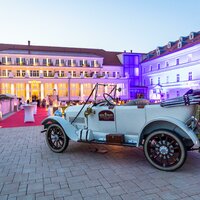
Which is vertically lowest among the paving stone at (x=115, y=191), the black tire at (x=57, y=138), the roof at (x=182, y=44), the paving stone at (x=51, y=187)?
the paving stone at (x=115, y=191)

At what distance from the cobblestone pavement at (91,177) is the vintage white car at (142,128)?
1.23 feet

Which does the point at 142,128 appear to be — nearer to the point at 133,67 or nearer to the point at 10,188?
the point at 10,188

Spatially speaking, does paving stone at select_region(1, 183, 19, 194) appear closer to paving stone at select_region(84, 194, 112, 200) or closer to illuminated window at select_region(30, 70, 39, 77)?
paving stone at select_region(84, 194, 112, 200)

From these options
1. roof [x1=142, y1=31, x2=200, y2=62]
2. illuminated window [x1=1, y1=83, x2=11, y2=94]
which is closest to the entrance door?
illuminated window [x1=1, y1=83, x2=11, y2=94]

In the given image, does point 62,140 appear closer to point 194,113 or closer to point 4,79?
point 194,113

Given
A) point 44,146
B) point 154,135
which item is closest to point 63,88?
point 44,146

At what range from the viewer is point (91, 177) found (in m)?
3.81

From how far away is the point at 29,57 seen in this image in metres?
40.4

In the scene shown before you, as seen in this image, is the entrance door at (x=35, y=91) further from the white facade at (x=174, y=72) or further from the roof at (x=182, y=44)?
the roof at (x=182, y=44)

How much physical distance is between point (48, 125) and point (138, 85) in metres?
44.4

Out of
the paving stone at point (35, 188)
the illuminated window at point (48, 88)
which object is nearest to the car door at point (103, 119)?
the paving stone at point (35, 188)

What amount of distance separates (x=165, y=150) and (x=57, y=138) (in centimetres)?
303

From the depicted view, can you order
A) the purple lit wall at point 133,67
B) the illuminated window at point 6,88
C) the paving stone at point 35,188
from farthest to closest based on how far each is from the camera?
the purple lit wall at point 133,67 < the illuminated window at point 6,88 < the paving stone at point 35,188

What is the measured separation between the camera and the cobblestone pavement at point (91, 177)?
316 cm
